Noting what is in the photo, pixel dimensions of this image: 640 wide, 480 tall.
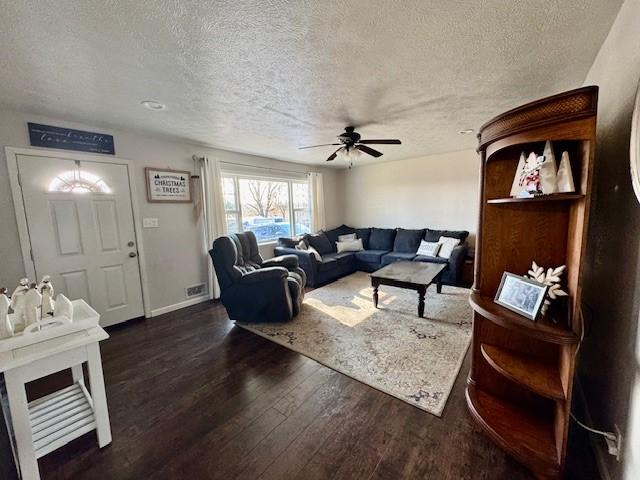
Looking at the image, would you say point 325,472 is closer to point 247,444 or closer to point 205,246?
point 247,444

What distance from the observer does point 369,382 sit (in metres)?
2.00

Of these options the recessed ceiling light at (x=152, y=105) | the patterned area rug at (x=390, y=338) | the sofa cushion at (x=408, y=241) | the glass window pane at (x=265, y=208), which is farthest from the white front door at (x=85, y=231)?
the sofa cushion at (x=408, y=241)

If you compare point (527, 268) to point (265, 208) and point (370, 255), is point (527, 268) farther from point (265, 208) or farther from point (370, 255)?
point (265, 208)

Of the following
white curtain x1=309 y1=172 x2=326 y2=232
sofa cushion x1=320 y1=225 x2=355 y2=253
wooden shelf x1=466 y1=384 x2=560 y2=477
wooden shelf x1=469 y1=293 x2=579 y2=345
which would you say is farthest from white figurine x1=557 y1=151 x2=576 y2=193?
white curtain x1=309 y1=172 x2=326 y2=232

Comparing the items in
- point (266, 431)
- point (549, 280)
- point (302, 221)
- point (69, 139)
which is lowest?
point (266, 431)

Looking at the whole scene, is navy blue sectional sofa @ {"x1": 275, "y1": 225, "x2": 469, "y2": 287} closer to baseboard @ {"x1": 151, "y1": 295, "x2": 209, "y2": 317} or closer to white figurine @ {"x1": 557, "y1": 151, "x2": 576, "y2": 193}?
baseboard @ {"x1": 151, "y1": 295, "x2": 209, "y2": 317}

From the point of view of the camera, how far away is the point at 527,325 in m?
1.23

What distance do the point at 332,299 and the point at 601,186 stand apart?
2.91 metres

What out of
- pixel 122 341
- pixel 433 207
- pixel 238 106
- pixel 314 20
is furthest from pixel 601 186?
pixel 122 341

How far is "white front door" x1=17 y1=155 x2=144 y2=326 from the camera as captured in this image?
258 cm

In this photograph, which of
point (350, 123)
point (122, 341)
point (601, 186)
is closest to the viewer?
point (601, 186)

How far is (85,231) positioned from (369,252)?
429cm

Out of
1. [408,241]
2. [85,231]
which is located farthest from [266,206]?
[408,241]

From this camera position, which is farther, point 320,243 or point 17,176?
point 320,243
